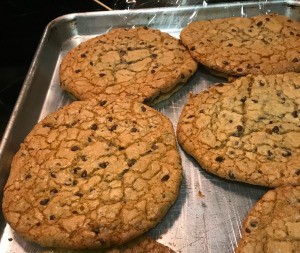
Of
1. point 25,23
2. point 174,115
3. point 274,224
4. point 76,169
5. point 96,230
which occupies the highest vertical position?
point 25,23

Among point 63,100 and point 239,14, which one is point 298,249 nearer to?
point 63,100

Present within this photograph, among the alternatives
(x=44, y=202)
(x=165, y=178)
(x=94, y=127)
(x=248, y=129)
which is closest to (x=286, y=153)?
(x=248, y=129)

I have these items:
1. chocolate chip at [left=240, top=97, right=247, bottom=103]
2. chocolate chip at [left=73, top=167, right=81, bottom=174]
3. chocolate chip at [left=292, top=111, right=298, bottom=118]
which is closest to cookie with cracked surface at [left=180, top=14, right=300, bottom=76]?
chocolate chip at [left=240, top=97, right=247, bottom=103]

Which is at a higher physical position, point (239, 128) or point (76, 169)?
point (76, 169)

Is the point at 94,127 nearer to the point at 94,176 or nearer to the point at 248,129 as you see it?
the point at 94,176

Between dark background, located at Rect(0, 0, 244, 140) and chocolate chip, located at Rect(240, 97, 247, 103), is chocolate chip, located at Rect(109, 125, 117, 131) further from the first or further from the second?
dark background, located at Rect(0, 0, 244, 140)

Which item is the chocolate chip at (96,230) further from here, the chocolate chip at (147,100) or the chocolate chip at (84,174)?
the chocolate chip at (147,100)
